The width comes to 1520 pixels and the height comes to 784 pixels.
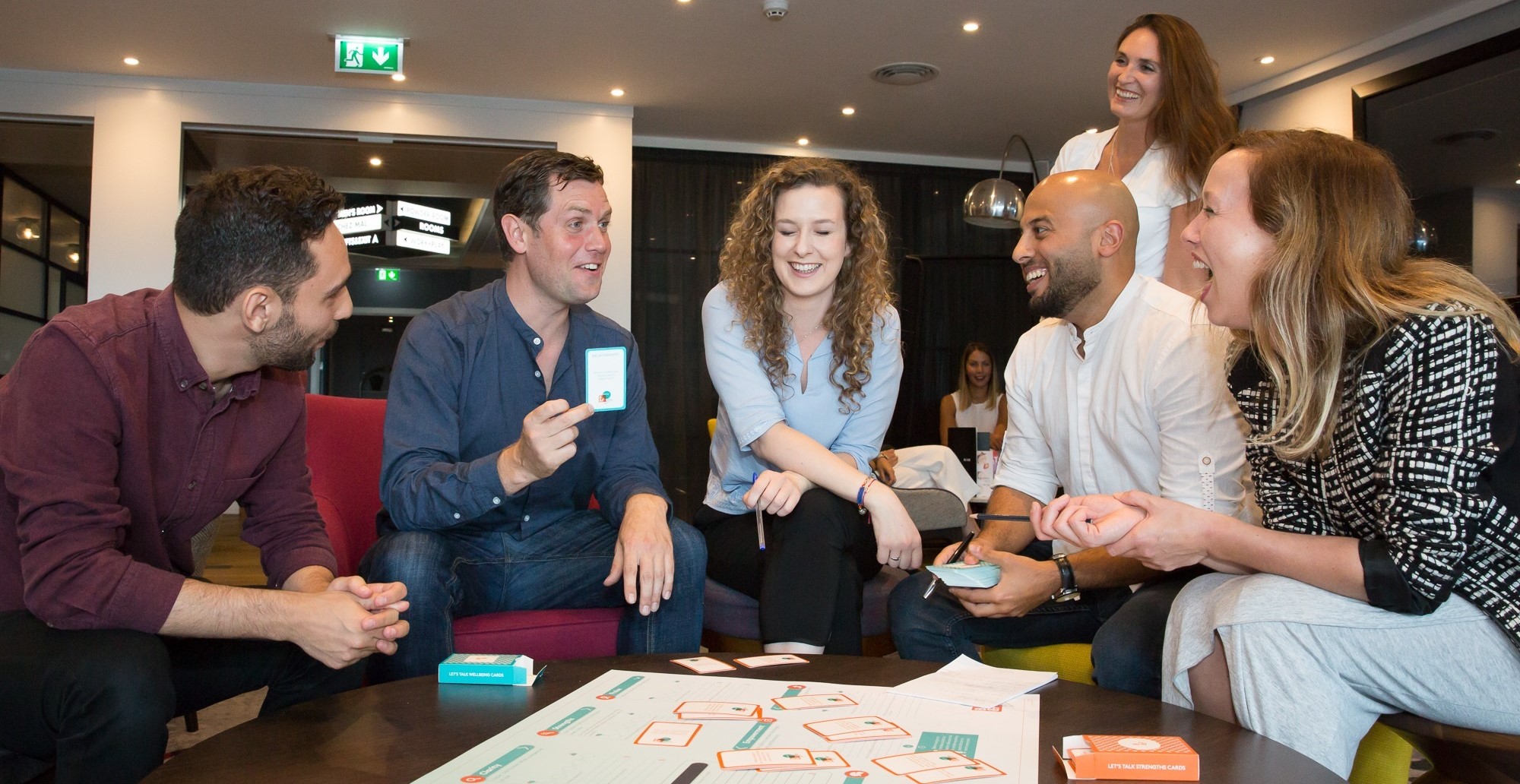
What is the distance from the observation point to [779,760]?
1.03m

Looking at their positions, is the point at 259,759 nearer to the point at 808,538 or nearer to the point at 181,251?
the point at 181,251

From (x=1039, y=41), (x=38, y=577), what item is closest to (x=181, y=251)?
(x=38, y=577)

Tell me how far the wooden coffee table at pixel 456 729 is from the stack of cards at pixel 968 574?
32cm

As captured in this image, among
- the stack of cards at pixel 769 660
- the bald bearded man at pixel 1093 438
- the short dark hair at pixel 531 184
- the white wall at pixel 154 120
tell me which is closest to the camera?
the stack of cards at pixel 769 660

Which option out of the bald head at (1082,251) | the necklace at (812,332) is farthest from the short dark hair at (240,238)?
the bald head at (1082,251)

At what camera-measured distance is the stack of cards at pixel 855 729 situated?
1.10m

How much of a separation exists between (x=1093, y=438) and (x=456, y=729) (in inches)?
56.3

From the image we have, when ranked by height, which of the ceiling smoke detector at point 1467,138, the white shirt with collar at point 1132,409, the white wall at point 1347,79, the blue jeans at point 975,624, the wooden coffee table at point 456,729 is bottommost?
the blue jeans at point 975,624

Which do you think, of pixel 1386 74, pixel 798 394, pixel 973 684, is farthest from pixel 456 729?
pixel 1386 74

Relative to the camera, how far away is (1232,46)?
566 centimetres

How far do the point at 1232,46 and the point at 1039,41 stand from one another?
108 centimetres

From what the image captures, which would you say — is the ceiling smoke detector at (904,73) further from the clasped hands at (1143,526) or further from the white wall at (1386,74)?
the clasped hands at (1143,526)

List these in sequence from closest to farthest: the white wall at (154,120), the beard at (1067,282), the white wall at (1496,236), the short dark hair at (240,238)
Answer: the short dark hair at (240,238)
the beard at (1067,282)
the white wall at (1496,236)
the white wall at (154,120)

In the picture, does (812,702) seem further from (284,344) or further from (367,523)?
(367,523)
